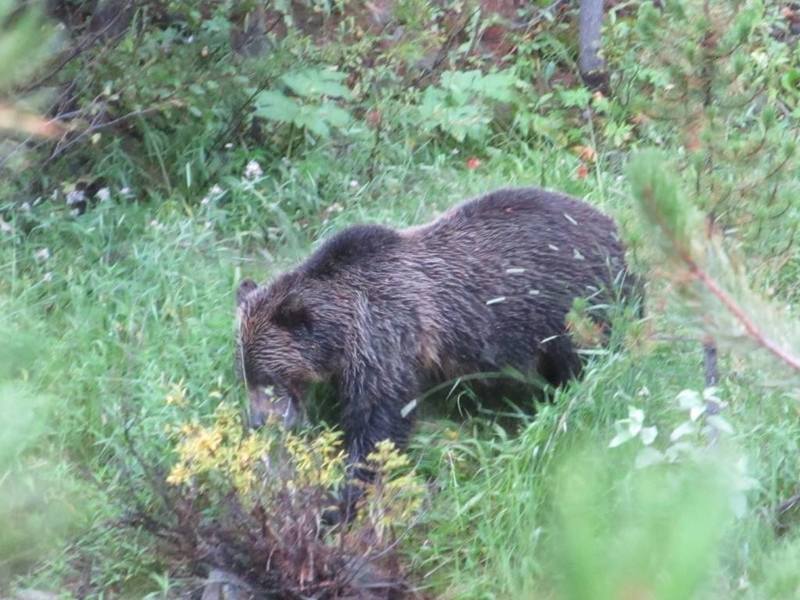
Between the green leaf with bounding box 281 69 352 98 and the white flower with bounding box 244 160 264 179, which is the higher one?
the green leaf with bounding box 281 69 352 98

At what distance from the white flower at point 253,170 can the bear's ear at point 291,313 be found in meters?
1.67

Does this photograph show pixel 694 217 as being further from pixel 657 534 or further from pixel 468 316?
pixel 468 316

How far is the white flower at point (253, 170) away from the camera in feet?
20.9

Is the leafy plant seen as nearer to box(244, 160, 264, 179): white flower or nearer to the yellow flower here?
box(244, 160, 264, 179): white flower

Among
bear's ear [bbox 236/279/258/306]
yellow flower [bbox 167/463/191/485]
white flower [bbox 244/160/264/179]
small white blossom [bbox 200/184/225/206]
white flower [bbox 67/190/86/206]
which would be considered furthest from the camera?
white flower [bbox 244/160/264/179]

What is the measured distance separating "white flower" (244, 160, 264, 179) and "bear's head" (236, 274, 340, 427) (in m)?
1.59

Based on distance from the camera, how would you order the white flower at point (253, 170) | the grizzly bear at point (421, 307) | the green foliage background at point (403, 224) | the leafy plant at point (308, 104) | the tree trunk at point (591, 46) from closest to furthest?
1. the green foliage background at point (403, 224)
2. the grizzly bear at point (421, 307)
3. the white flower at point (253, 170)
4. the leafy plant at point (308, 104)
5. the tree trunk at point (591, 46)

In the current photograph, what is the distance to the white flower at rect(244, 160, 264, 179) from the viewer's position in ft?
20.9

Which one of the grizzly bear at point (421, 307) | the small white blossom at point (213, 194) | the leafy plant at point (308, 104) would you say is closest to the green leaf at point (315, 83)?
the leafy plant at point (308, 104)

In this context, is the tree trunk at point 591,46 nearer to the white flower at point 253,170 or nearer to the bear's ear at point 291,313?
the white flower at point 253,170

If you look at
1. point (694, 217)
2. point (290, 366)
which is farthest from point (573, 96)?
point (694, 217)

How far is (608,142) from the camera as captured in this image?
7.07 m

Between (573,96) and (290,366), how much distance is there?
3.36 metres

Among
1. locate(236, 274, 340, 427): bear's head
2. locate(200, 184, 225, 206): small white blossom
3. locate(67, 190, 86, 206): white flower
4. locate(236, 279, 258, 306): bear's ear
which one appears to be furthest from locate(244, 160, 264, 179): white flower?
locate(236, 274, 340, 427): bear's head
